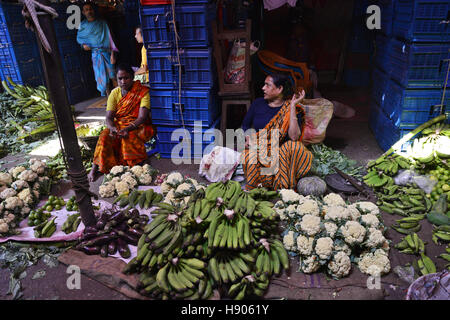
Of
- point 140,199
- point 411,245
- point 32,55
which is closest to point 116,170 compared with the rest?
point 140,199

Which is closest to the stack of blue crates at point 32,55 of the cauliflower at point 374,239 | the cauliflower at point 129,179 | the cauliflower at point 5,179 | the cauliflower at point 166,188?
the cauliflower at point 5,179

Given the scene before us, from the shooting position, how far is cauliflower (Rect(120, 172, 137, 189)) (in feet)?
13.6

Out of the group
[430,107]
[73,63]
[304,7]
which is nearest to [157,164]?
[430,107]

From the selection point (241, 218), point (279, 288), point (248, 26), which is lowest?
point (279, 288)

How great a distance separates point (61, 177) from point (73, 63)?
14.8 feet

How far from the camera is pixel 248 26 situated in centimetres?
448

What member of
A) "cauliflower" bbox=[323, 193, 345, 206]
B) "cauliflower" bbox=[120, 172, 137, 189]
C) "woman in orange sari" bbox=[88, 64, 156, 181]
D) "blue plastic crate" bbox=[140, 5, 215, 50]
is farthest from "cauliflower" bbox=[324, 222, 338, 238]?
"woman in orange sari" bbox=[88, 64, 156, 181]

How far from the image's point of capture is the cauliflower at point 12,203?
353cm

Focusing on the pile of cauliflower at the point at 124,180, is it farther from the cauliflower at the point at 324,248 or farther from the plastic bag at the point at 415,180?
the plastic bag at the point at 415,180

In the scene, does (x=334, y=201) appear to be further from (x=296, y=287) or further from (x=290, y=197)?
(x=296, y=287)

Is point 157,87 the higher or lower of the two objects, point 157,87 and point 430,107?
the higher

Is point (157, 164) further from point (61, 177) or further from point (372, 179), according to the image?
point (372, 179)

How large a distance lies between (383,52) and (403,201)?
2849mm

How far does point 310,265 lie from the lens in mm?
2750
